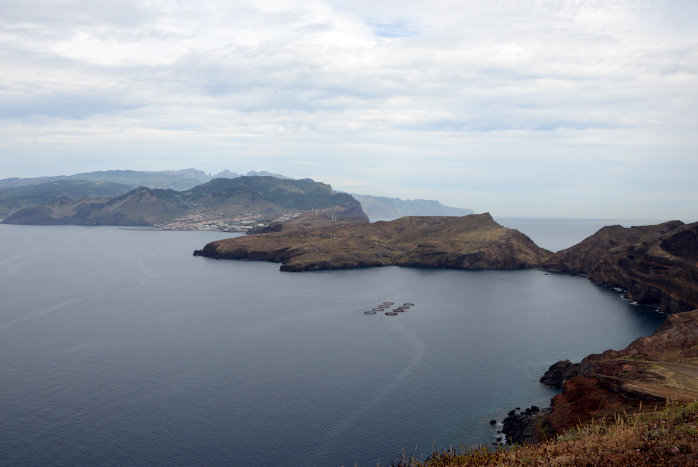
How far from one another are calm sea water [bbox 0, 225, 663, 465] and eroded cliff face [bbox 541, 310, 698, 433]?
9.66 meters

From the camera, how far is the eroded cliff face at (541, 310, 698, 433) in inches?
2181

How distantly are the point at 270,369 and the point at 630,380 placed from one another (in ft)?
183

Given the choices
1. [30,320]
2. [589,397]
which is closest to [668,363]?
[589,397]

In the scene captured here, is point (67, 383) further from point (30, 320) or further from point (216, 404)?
point (30, 320)

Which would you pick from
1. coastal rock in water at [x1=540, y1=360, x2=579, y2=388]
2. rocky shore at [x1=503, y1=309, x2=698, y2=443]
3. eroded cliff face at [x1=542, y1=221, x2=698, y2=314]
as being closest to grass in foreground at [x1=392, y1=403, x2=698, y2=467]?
rocky shore at [x1=503, y1=309, x2=698, y2=443]

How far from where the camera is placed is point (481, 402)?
73750mm

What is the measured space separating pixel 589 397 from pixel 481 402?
17.8 meters

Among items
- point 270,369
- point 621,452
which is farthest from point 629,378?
point 270,369

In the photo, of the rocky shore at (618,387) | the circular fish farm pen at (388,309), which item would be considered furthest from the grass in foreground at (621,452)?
the circular fish farm pen at (388,309)

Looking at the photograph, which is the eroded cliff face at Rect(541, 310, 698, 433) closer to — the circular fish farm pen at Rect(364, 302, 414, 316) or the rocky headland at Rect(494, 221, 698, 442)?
the rocky headland at Rect(494, 221, 698, 442)

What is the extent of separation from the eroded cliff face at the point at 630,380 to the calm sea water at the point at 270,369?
31.7 feet

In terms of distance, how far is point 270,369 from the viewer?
8775 centimetres

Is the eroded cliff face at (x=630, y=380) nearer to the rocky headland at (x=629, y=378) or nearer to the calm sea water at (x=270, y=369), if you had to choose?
the rocky headland at (x=629, y=378)

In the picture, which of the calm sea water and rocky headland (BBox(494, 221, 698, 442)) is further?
the calm sea water
